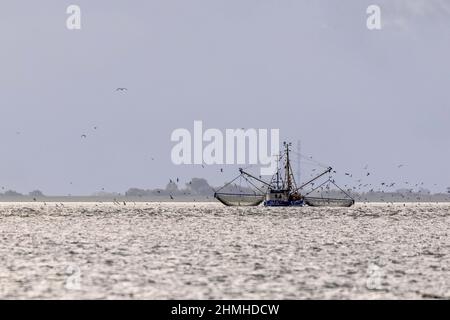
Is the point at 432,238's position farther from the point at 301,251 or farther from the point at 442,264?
the point at 442,264

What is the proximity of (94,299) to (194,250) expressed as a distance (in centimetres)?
3124

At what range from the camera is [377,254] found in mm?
66938

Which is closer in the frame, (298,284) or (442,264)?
(298,284)

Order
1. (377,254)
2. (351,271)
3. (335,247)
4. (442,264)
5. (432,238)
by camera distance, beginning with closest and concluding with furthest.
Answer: (351,271) → (442,264) → (377,254) → (335,247) → (432,238)

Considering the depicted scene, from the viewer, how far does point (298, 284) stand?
149ft
